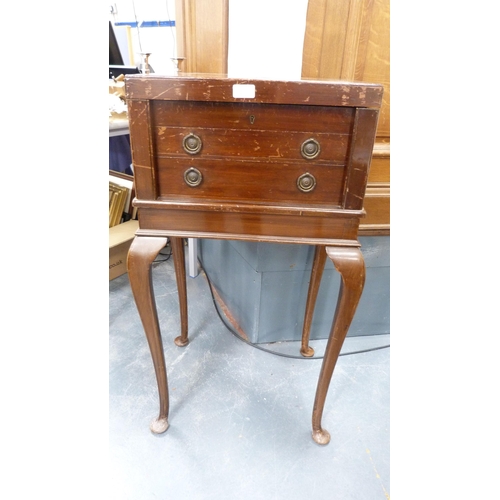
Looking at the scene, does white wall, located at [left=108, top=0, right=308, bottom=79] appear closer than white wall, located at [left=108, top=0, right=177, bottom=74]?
Yes

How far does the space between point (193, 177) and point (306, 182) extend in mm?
208

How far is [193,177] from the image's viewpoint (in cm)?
66

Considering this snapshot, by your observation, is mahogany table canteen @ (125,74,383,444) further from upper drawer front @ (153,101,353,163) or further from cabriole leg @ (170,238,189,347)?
cabriole leg @ (170,238,189,347)

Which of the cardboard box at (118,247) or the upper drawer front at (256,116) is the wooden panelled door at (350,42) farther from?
the cardboard box at (118,247)

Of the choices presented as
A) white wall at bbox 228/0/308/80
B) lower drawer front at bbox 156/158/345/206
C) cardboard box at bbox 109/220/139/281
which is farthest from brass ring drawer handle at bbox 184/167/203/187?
cardboard box at bbox 109/220/139/281

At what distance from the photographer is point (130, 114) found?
619 mm

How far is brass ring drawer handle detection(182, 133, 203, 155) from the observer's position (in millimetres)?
631

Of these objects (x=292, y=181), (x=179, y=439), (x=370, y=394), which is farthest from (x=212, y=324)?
(x=292, y=181)

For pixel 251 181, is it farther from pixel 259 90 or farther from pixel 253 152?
pixel 259 90

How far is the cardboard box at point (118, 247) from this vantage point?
1.50 metres

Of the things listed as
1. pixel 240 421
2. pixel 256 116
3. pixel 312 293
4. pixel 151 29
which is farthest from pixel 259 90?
pixel 151 29

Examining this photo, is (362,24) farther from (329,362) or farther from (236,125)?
(329,362)
